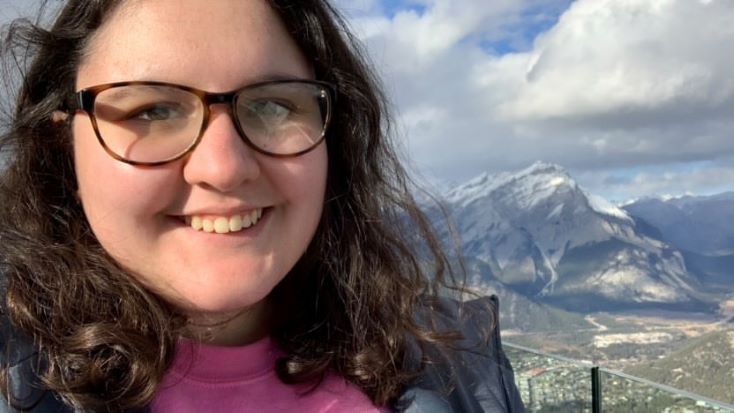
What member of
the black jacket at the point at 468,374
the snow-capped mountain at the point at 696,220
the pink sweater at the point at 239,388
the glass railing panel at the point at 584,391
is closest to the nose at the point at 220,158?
the pink sweater at the point at 239,388

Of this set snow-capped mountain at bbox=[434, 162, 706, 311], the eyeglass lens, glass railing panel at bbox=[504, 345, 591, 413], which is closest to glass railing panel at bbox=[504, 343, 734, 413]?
glass railing panel at bbox=[504, 345, 591, 413]

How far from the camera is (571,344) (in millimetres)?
71250

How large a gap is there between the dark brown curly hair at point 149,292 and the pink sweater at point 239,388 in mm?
31

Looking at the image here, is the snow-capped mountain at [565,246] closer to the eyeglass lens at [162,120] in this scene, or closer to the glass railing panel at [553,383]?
the glass railing panel at [553,383]

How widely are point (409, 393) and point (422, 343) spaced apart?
0.56 feet

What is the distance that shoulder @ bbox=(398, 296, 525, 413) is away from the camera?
5.55ft

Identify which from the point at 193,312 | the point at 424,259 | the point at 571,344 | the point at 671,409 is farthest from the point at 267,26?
the point at 571,344

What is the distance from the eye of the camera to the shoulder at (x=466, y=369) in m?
1.69

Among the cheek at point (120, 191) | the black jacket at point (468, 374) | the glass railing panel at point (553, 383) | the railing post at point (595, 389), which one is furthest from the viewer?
the railing post at point (595, 389)

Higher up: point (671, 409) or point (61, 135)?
point (61, 135)

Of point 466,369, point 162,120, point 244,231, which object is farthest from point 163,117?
point 466,369

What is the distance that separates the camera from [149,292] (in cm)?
143

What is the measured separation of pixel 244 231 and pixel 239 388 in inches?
16.0

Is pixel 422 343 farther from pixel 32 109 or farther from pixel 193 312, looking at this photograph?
pixel 32 109
